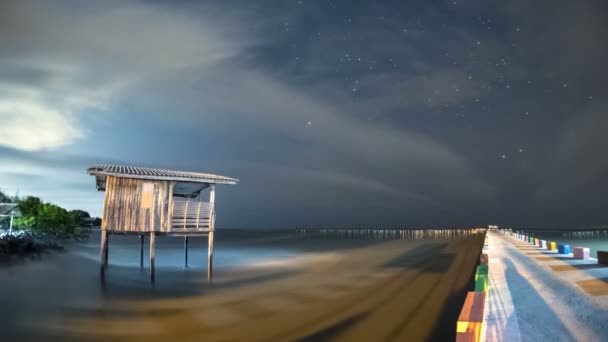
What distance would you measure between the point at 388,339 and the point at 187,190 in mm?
20829

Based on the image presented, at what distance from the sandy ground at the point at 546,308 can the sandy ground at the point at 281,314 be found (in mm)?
2308

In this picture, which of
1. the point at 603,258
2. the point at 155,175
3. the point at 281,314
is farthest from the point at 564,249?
the point at 155,175

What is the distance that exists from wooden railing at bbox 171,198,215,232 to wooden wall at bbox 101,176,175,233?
0.52 metres

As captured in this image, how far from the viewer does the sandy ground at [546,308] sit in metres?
6.04

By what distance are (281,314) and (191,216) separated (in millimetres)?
10550

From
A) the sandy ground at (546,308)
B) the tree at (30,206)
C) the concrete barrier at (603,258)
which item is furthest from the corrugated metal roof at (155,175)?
the tree at (30,206)

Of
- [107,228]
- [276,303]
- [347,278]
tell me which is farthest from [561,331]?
[107,228]

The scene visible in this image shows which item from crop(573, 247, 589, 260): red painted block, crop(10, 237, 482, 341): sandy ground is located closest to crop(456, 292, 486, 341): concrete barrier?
crop(10, 237, 482, 341): sandy ground

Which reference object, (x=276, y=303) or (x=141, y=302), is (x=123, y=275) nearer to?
(x=141, y=302)

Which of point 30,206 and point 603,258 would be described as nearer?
point 603,258

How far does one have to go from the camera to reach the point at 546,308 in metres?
A: 8.00

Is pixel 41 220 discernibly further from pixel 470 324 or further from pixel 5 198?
pixel 470 324

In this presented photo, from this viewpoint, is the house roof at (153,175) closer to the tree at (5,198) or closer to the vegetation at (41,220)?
the vegetation at (41,220)

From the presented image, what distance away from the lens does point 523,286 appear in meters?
11.1
